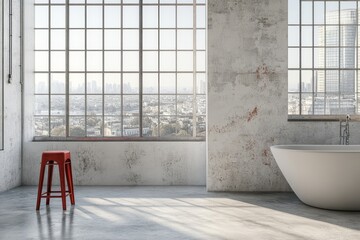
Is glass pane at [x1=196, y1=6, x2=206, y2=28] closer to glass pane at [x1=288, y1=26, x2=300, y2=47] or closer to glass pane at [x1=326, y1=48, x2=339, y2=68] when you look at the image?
glass pane at [x1=288, y1=26, x2=300, y2=47]

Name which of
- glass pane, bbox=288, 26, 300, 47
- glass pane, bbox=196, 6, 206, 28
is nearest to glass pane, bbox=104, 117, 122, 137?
glass pane, bbox=196, 6, 206, 28

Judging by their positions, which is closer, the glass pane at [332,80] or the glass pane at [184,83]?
the glass pane at [332,80]

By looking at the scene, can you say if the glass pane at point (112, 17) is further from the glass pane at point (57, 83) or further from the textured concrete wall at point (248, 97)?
the textured concrete wall at point (248, 97)

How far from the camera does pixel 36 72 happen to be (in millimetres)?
7074

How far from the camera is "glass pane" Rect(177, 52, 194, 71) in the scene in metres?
6.99

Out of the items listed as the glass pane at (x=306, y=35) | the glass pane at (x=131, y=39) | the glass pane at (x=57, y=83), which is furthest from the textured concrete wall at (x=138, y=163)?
the glass pane at (x=306, y=35)

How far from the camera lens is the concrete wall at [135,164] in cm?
676

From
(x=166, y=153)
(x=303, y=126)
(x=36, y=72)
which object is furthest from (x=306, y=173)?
(x=36, y=72)

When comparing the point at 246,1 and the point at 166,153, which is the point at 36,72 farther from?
the point at 246,1

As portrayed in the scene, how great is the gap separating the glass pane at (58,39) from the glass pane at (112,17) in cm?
68

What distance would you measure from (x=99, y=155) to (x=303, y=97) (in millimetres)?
3062

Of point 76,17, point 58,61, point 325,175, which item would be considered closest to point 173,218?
point 325,175

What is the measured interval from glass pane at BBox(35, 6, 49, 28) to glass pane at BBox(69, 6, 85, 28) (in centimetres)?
37

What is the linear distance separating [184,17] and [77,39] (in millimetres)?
1659
